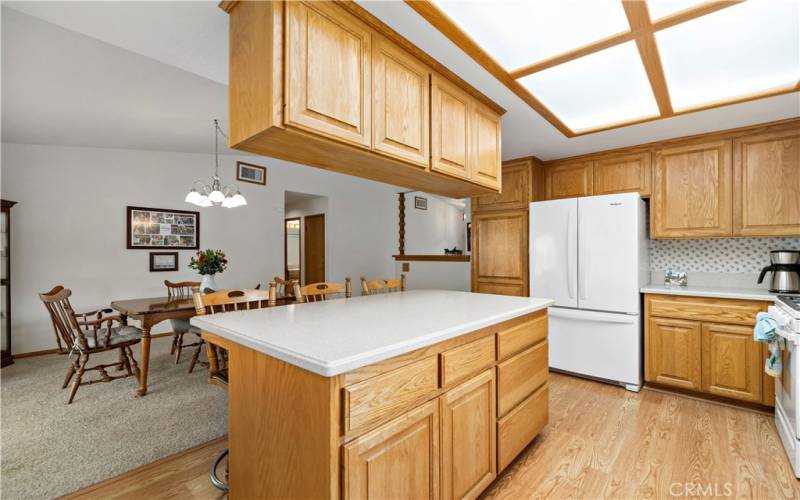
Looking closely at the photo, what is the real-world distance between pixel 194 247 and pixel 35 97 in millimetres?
2645

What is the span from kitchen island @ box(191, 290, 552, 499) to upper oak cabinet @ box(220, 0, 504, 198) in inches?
30.4

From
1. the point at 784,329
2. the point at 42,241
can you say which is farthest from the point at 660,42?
the point at 42,241

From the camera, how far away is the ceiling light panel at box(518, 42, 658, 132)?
6.31 feet

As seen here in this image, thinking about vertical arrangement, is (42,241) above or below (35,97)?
below

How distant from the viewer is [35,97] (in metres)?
2.83

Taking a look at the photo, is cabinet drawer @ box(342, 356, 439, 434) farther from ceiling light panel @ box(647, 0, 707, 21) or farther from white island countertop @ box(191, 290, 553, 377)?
ceiling light panel @ box(647, 0, 707, 21)

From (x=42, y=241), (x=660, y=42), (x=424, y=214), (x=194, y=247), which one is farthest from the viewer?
(x=424, y=214)

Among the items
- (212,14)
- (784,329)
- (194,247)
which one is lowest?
(784,329)

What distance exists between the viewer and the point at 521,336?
1.98 meters

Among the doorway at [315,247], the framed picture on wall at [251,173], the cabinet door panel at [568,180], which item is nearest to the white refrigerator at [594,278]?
the cabinet door panel at [568,180]

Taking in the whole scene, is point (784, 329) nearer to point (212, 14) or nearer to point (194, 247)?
point (212, 14)

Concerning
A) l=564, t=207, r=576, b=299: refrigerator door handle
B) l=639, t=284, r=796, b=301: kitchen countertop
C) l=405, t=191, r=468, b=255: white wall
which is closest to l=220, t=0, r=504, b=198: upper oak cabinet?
l=564, t=207, r=576, b=299: refrigerator door handle

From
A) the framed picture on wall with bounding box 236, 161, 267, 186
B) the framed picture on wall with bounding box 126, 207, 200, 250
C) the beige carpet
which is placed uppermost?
the framed picture on wall with bounding box 236, 161, 267, 186

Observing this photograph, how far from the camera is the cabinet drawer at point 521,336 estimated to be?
180 cm
